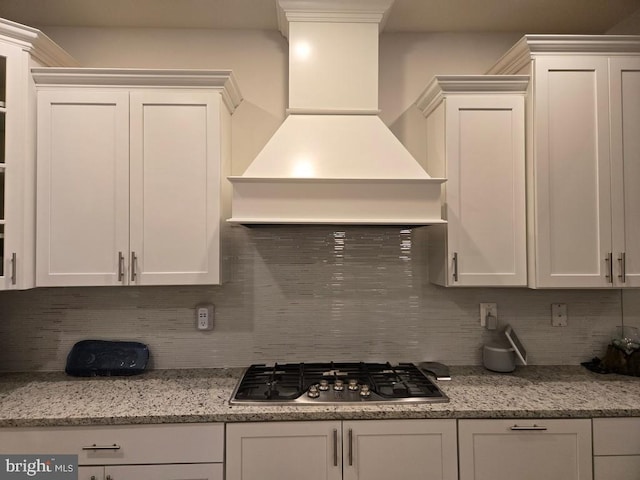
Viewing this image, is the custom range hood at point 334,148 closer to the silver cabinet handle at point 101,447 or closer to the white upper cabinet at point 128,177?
the white upper cabinet at point 128,177

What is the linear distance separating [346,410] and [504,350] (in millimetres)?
945

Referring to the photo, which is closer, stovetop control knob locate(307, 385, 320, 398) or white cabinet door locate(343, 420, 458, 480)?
white cabinet door locate(343, 420, 458, 480)

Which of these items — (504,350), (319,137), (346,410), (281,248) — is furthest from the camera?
(281,248)

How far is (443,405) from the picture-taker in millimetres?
1632

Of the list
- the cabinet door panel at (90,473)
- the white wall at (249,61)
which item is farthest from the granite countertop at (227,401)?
the white wall at (249,61)

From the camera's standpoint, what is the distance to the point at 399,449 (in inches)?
62.7

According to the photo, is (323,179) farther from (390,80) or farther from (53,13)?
(53,13)

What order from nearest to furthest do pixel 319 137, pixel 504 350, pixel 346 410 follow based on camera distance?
pixel 346 410
pixel 319 137
pixel 504 350

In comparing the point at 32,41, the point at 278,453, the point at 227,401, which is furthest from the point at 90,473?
the point at 32,41

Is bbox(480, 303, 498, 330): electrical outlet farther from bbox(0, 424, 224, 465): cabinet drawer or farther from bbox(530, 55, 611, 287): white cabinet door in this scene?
bbox(0, 424, 224, 465): cabinet drawer

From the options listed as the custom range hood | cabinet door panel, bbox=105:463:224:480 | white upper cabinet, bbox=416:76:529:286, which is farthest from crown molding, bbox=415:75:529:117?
cabinet door panel, bbox=105:463:224:480

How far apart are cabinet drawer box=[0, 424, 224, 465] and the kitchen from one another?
0.58 meters

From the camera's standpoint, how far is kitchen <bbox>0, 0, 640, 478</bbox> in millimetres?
2146

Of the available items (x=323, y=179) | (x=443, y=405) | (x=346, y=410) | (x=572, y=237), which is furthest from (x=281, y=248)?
(x=572, y=237)
